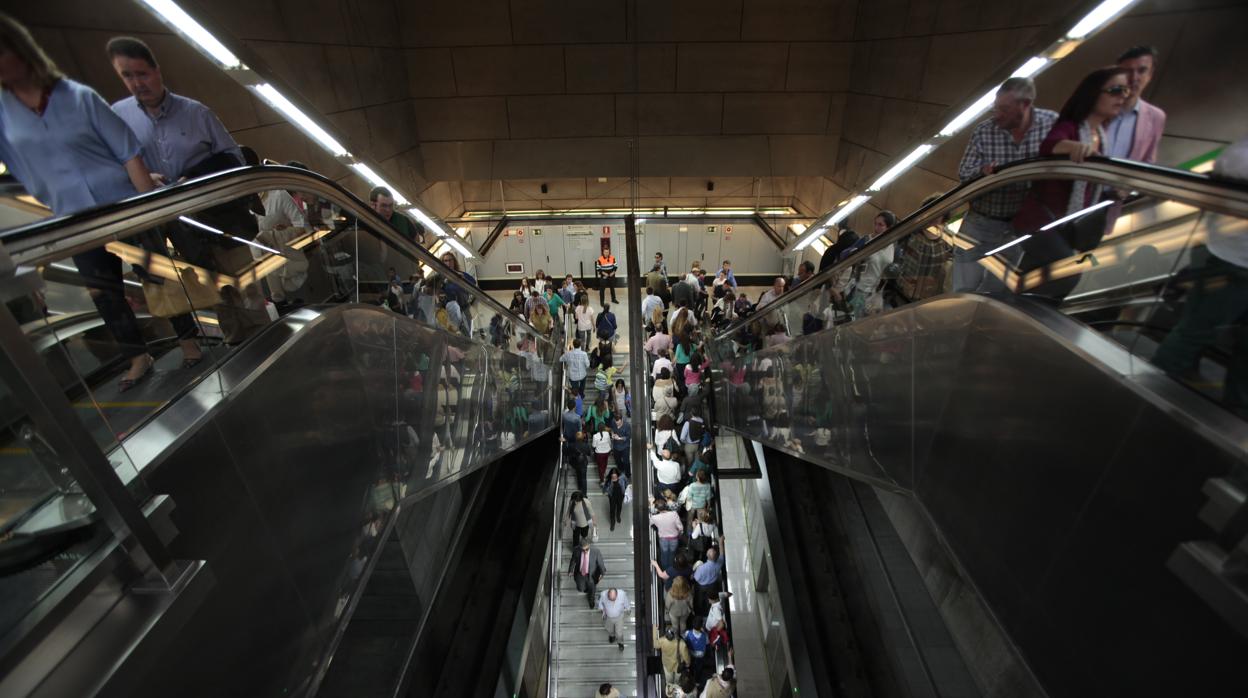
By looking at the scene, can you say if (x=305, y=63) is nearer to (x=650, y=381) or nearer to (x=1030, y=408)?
(x=650, y=381)

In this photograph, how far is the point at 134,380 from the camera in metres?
1.58

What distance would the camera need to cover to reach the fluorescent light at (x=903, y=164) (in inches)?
273

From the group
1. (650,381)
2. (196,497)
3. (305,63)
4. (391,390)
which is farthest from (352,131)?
(196,497)

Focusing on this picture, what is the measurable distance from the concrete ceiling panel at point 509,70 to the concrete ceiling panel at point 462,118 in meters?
0.22

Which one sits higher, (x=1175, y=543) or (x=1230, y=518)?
(x=1230, y=518)

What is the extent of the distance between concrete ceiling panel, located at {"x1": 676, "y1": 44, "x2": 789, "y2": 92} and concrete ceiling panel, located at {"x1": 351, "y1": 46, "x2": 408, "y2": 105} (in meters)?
5.51

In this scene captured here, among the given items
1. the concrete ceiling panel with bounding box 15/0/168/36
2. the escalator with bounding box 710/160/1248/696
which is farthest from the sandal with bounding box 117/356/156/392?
the concrete ceiling panel with bounding box 15/0/168/36

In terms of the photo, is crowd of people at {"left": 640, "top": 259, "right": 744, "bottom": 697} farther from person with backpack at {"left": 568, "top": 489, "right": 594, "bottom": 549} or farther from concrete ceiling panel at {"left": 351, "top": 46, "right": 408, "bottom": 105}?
concrete ceiling panel at {"left": 351, "top": 46, "right": 408, "bottom": 105}

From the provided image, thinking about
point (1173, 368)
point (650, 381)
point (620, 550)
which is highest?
point (1173, 368)

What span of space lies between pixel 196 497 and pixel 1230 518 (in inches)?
101

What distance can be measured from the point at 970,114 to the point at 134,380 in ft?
24.5

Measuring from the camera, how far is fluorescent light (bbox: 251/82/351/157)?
5.22 m

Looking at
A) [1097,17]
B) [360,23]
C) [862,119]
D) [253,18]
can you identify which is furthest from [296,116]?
[862,119]

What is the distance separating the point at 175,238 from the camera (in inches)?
65.2
